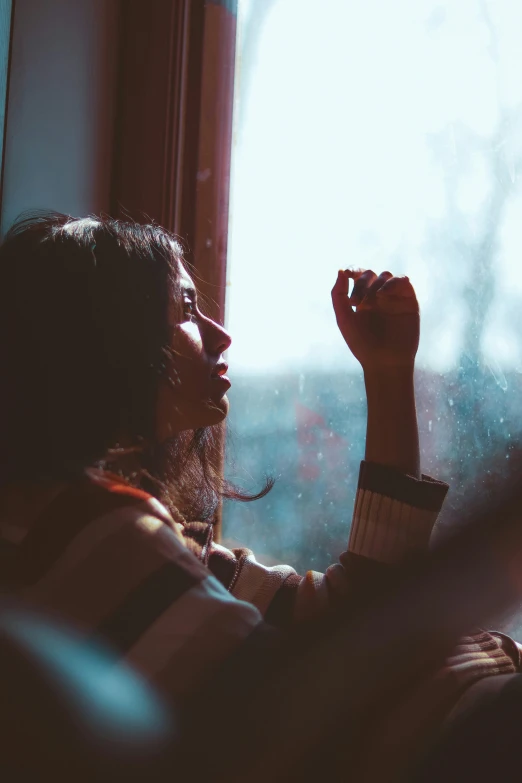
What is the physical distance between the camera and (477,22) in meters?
0.92

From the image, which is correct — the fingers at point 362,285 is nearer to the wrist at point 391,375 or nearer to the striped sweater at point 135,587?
the wrist at point 391,375

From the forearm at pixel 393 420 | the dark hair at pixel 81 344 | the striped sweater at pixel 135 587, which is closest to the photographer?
the striped sweater at pixel 135 587

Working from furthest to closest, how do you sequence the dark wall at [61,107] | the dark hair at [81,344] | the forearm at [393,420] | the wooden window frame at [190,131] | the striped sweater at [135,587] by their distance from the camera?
the wooden window frame at [190,131] < the dark wall at [61,107] < the forearm at [393,420] < the dark hair at [81,344] < the striped sweater at [135,587]

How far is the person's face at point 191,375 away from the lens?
83 centimetres

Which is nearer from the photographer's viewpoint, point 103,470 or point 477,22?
point 103,470

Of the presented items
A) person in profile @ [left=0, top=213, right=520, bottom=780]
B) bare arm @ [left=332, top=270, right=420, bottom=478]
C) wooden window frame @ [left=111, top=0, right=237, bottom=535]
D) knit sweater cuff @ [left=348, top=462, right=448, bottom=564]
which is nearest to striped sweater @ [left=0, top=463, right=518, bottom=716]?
person in profile @ [left=0, top=213, right=520, bottom=780]

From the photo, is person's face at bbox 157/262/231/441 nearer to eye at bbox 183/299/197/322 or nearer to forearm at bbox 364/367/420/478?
eye at bbox 183/299/197/322

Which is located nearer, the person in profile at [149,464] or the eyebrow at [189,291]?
the person in profile at [149,464]

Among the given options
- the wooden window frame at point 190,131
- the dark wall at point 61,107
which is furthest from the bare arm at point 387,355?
the dark wall at point 61,107

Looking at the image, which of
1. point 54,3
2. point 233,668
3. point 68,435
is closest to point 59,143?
point 54,3

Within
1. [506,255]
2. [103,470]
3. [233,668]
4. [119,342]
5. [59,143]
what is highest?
[59,143]

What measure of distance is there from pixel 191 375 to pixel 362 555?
0.97 feet

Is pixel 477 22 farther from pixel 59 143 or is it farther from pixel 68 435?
pixel 68 435

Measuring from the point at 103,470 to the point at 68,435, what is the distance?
2.9 inches
